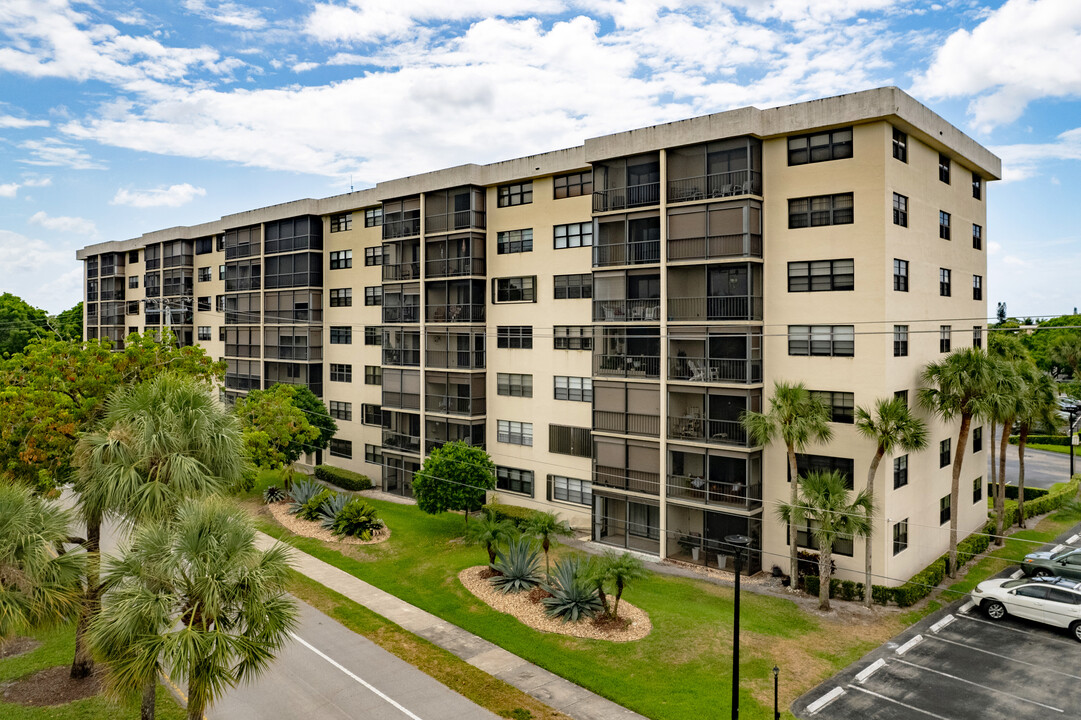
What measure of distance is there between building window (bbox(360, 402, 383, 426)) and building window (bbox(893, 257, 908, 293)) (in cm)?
2997

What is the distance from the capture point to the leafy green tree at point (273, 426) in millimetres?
32406

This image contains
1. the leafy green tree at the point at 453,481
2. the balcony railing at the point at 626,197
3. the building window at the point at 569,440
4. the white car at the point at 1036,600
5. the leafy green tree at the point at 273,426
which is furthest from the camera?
the building window at the point at 569,440

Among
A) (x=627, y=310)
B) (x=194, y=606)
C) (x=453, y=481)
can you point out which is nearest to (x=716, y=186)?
(x=627, y=310)

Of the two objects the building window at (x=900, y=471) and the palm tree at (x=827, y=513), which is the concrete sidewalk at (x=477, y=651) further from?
the building window at (x=900, y=471)

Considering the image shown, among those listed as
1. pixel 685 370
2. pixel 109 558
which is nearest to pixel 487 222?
pixel 685 370

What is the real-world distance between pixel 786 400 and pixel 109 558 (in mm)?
20796

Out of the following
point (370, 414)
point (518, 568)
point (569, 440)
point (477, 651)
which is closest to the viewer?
point (477, 651)

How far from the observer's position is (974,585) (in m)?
27.3

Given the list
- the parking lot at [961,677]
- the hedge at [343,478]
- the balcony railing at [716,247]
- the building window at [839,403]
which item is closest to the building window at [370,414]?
the hedge at [343,478]

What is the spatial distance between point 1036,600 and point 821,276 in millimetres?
12910

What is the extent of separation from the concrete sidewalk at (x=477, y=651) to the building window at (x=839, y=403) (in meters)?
13.8

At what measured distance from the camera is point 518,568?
1031 inches

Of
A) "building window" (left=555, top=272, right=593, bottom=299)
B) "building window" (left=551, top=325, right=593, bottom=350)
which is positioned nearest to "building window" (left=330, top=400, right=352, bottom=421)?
"building window" (left=551, top=325, right=593, bottom=350)

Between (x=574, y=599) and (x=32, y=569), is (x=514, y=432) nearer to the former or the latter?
(x=574, y=599)
